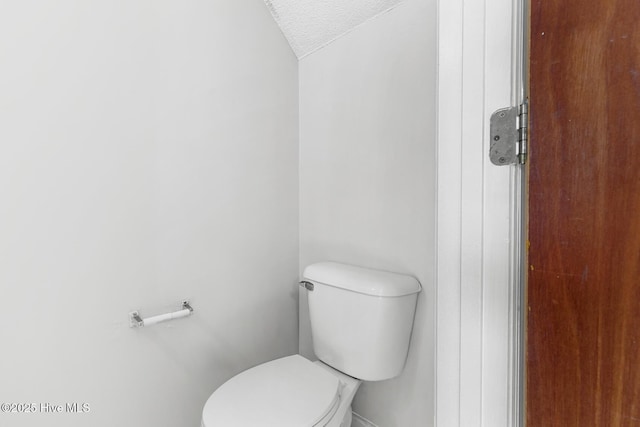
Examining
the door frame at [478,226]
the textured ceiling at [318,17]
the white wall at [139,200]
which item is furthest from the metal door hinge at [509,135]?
the white wall at [139,200]

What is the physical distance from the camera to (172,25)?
1173mm

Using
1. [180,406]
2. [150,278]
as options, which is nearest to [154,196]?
[150,278]

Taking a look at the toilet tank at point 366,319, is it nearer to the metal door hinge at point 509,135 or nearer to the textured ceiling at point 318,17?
the metal door hinge at point 509,135

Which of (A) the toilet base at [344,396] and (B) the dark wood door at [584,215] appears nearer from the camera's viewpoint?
(B) the dark wood door at [584,215]

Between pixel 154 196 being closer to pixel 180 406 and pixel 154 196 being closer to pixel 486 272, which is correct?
pixel 180 406

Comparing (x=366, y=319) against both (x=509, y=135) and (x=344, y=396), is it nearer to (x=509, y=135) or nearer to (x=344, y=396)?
(x=344, y=396)

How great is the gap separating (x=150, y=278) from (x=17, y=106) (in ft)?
2.07

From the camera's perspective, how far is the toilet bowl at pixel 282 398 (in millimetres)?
904

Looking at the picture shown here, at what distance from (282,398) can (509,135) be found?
95 cm

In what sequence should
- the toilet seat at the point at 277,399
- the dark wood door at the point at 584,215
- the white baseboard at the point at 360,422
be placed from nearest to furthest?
the dark wood door at the point at 584,215 → the toilet seat at the point at 277,399 → the white baseboard at the point at 360,422

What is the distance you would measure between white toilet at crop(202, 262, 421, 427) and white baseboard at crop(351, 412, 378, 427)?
0.18 metres

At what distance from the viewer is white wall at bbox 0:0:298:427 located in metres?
0.92

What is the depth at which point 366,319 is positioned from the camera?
1.13 m

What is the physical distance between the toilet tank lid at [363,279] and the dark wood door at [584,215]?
2.25 ft
